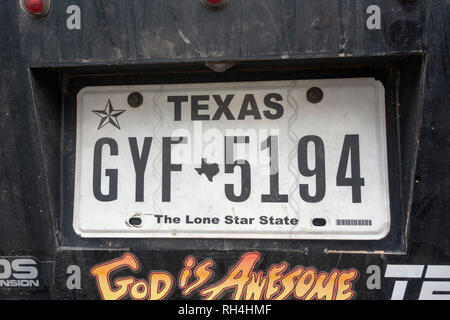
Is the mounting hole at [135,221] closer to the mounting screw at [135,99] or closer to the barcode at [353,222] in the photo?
the mounting screw at [135,99]

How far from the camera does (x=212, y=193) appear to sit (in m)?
2.10

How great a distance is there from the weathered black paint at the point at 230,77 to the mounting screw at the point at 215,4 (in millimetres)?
21

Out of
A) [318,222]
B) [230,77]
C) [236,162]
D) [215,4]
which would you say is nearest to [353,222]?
[318,222]

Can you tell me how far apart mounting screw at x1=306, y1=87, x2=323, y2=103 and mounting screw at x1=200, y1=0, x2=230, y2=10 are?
1.72 feet

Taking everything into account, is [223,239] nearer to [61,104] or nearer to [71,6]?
[61,104]

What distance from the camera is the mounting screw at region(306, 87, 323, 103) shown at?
2113 millimetres

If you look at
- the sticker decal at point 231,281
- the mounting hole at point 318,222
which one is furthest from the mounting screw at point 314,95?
the sticker decal at point 231,281

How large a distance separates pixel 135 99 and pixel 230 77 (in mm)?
441

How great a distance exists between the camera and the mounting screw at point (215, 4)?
76.4 inches

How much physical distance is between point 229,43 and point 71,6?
68cm

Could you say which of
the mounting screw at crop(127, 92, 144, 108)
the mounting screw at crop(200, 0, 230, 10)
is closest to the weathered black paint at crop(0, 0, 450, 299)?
the mounting screw at crop(200, 0, 230, 10)

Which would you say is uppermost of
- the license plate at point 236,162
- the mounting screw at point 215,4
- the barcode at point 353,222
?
the mounting screw at point 215,4

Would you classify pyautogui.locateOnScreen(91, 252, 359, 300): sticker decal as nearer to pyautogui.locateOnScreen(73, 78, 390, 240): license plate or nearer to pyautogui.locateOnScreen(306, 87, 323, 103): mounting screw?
pyautogui.locateOnScreen(73, 78, 390, 240): license plate

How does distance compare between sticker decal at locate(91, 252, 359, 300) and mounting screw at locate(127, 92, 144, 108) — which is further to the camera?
mounting screw at locate(127, 92, 144, 108)
